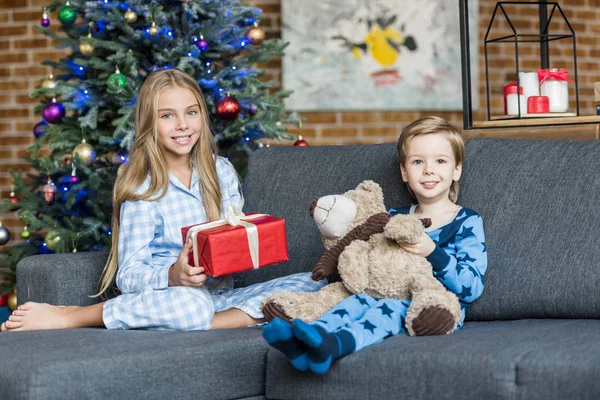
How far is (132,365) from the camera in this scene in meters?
1.86

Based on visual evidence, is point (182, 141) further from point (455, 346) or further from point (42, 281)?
point (455, 346)

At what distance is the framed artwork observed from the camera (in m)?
4.95

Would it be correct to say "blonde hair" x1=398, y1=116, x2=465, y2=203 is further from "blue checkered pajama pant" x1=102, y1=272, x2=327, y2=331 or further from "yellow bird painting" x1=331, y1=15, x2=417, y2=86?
"yellow bird painting" x1=331, y1=15, x2=417, y2=86

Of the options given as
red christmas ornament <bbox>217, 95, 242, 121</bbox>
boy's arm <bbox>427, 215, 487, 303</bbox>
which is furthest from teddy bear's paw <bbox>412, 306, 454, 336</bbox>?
red christmas ornament <bbox>217, 95, 242, 121</bbox>

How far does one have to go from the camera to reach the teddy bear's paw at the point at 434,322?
1.95 m

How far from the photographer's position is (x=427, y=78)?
16.6 feet

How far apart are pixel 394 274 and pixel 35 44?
355 cm

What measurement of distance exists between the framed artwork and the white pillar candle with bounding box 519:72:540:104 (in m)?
2.00

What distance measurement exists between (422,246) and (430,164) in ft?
0.92

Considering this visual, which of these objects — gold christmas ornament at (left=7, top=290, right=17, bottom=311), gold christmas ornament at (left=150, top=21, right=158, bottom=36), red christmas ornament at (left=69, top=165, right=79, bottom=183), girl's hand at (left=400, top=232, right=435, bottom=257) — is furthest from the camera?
gold christmas ornament at (left=7, top=290, right=17, bottom=311)

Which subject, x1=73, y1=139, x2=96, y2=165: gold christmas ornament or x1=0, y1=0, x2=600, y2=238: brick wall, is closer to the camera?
x1=73, y1=139, x2=96, y2=165: gold christmas ornament

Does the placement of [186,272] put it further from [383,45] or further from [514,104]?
[383,45]

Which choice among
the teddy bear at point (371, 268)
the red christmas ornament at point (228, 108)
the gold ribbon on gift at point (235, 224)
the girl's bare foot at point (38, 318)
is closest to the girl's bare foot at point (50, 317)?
the girl's bare foot at point (38, 318)

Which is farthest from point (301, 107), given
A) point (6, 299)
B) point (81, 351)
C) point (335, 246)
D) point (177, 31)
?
point (81, 351)
